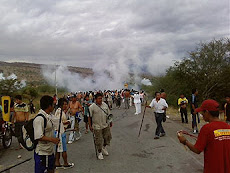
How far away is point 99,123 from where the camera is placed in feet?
21.4

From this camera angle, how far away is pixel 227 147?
274 cm

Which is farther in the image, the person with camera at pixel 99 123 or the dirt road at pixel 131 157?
the person with camera at pixel 99 123

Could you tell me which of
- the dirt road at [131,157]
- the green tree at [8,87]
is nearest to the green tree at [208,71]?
the dirt road at [131,157]

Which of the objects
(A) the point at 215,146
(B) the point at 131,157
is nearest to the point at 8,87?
(B) the point at 131,157

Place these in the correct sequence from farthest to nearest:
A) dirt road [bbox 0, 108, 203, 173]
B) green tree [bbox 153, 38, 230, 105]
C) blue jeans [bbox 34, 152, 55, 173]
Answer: green tree [bbox 153, 38, 230, 105] → dirt road [bbox 0, 108, 203, 173] → blue jeans [bbox 34, 152, 55, 173]

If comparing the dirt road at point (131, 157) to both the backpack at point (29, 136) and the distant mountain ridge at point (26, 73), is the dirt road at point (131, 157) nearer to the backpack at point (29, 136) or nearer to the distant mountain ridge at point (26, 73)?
the backpack at point (29, 136)

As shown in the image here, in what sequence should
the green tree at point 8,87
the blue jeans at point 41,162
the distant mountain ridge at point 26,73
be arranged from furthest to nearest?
the distant mountain ridge at point 26,73, the green tree at point 8,87, the blue jeans at point 41,162

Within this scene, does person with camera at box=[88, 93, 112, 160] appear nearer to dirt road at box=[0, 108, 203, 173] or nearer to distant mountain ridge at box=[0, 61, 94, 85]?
dirt road at box=[0, 108, 203, 173]

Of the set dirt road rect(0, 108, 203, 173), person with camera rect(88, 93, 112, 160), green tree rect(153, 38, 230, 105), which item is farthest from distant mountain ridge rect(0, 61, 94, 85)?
person with camera rect(88, 93, 112, 160)

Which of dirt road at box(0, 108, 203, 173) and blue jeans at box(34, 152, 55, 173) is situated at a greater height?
blue jeans at box(34, 152, 55, 173)

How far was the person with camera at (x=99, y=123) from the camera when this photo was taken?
255 inches

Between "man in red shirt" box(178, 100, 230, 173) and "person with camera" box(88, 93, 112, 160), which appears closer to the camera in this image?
"man in red shirt" box(178, 100, 230, 173)

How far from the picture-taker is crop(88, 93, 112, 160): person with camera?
647cm

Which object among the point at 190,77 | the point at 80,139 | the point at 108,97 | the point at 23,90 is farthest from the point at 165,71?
the point at 80,139
